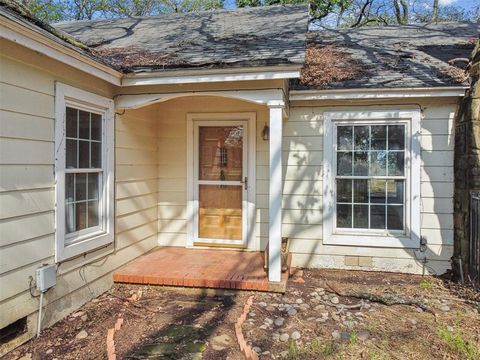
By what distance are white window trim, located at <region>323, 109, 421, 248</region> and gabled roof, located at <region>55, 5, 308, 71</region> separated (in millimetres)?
1346

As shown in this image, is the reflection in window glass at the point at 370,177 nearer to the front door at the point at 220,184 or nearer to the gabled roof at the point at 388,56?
the gabled roof at the point at 388,56

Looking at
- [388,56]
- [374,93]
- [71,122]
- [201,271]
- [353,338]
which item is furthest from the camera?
[388,56]

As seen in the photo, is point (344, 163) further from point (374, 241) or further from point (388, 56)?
point (388, 56)

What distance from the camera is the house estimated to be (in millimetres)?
3227

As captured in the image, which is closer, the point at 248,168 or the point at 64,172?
the point at 64,172

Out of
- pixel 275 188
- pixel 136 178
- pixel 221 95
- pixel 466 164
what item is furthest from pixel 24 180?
pixel 466 164

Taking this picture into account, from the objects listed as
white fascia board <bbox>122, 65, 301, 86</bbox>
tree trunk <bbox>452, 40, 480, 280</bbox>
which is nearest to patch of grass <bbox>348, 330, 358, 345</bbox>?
tree trunk <bbox>452, 40, 480, 280</bbox>

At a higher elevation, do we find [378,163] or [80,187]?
[378,163]

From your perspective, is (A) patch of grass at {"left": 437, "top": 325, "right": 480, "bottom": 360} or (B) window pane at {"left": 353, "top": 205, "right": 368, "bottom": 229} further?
(B) window pane at {"left": 353, "top": 205, "right": 368, "bottom": 229}

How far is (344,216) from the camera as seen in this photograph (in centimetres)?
536

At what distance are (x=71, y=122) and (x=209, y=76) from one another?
1.52 metres

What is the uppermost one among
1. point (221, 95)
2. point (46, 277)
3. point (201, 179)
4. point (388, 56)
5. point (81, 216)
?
point (388, 56)

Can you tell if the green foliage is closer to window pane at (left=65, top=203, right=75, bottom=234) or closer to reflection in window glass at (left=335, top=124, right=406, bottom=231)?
window pane at (left=65, top=203, right=75, bottom=234)

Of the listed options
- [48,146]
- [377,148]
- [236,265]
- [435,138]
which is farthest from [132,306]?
[435,138]
